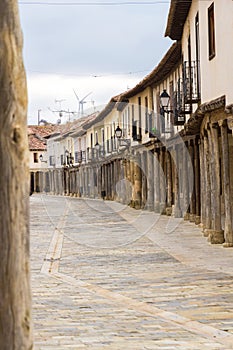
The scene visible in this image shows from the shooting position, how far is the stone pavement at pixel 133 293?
7.34 m

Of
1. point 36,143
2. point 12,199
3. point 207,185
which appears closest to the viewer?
point 12,199

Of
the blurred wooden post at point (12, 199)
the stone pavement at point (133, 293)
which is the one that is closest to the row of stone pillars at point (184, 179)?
the stone pavement at point (133, 293)

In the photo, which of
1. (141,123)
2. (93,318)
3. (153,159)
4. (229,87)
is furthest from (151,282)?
(141,123)

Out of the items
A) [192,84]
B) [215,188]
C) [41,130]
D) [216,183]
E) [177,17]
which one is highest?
[41,130]

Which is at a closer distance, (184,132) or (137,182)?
(184,132)

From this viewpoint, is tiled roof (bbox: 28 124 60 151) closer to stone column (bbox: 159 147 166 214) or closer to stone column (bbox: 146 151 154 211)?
stone column (bbox: 146 151 154 211)

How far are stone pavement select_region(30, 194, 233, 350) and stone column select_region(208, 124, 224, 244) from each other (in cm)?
31

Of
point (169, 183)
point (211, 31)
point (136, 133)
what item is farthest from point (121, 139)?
point (211, 31)

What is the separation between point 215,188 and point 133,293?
632 cm

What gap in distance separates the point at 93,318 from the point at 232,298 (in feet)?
6.56

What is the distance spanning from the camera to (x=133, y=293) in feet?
33.1

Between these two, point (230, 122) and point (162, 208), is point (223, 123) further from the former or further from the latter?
point (162, 208)

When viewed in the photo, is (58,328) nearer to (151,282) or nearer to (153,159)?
(151,282)

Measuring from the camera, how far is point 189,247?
1614 cm
